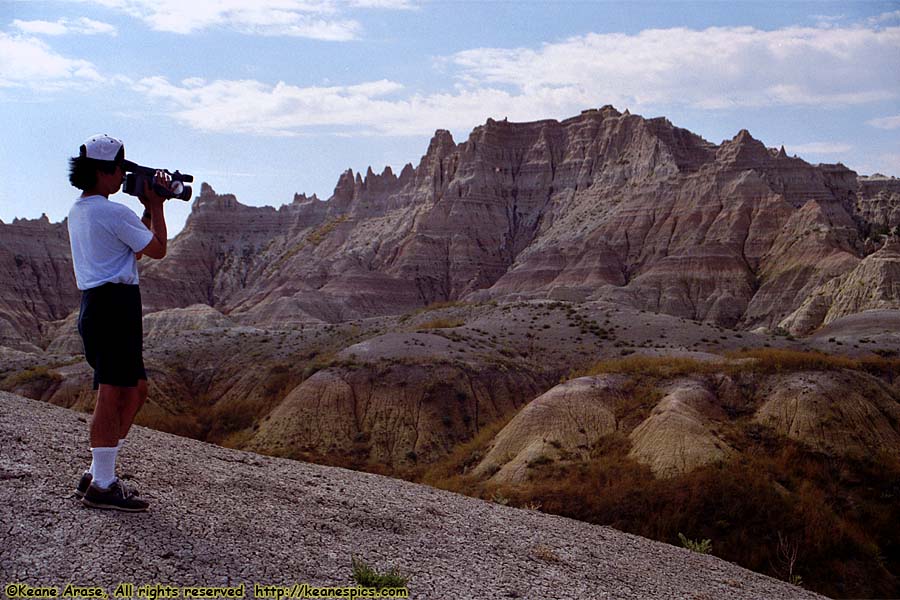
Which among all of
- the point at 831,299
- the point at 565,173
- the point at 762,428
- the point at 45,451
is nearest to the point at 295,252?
the point at 565,173

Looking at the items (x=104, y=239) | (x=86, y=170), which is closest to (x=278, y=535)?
(x=104, y=239)

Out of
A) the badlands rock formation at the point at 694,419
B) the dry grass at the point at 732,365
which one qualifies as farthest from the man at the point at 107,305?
the dry grass at the point at 732,365

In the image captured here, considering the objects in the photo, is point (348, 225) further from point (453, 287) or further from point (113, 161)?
point (113, 161)

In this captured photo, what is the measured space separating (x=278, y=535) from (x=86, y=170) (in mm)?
3693

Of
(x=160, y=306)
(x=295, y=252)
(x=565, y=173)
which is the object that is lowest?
(x=160, y=306)

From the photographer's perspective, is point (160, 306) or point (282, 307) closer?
point (282, 307)

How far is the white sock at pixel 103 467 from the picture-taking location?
7.26m

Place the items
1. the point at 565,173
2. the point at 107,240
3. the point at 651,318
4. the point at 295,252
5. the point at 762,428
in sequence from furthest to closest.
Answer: the point at 295,252
the point at 565,173
the point at 651,318
the point at 762,428
the point at 107,240

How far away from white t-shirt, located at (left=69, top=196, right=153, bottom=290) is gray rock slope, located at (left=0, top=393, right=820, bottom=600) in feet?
6.54

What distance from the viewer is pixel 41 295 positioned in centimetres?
13575

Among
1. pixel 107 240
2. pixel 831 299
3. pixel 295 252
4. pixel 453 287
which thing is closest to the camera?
pixel 107 240

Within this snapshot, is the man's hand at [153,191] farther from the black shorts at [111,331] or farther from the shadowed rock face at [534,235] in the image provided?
the shadowed rock face at [534,235]

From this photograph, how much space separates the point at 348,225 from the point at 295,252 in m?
11.3

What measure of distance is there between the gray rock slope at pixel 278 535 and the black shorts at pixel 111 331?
1.18 metres
